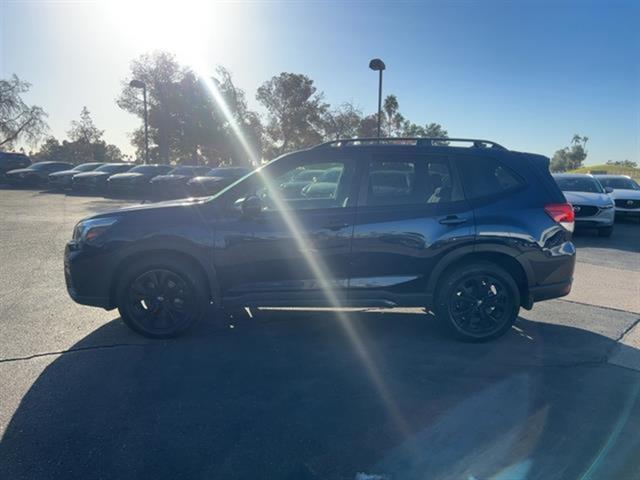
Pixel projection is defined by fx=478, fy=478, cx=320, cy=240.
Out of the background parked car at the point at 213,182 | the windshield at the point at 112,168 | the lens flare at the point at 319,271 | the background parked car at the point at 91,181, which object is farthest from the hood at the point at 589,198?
the windshield at the point at 112,168

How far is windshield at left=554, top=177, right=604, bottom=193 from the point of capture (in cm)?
1302

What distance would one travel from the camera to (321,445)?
3002 mm

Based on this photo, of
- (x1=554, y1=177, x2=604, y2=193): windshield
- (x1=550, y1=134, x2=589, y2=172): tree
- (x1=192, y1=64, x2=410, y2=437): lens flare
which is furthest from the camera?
(x1=550, y1=134, x2=589, y2=172): tree

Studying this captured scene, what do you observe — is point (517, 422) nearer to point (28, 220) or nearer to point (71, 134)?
point (28, 220)

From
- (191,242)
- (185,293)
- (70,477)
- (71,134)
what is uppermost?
(71,134)

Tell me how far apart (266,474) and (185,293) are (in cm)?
231

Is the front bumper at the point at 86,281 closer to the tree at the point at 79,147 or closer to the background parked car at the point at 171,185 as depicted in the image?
the background parked car at the point at 171,185

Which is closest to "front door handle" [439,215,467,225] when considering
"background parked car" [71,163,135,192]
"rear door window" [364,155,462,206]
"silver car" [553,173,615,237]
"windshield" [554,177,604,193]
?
"rear door window" [364,155,462,206]

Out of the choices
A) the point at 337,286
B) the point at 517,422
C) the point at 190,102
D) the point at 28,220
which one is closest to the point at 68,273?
the point at 337,286

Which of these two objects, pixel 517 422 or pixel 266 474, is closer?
pixel 266 474

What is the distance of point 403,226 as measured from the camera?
4.54 m

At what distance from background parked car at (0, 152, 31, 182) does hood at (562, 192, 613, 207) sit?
102 feet

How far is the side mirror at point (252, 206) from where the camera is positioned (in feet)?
14.5

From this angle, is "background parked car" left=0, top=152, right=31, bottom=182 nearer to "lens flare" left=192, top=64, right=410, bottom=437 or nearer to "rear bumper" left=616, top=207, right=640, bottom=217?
"lens flare" left=192, top=64, right=410, bottom=437
